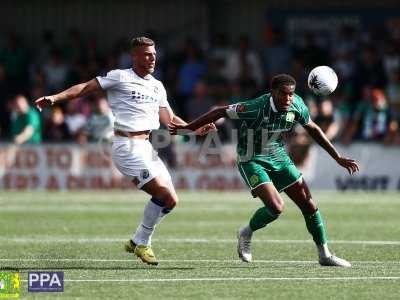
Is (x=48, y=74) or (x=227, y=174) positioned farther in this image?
(x=48, y=74)

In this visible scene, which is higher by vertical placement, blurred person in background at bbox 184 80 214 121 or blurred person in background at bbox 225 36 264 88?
blurred person in background at bbox 225 36 264 88

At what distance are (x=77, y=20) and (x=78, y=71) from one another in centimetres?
387

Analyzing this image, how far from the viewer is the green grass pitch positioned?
1042cm

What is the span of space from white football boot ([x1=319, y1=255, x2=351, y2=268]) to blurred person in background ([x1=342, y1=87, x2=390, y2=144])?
1257cm

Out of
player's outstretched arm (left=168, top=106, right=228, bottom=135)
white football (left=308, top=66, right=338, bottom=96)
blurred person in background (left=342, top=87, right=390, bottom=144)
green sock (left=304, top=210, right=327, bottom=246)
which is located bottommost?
blurred person in background (left=342, top=87, right=390, bottom=144)

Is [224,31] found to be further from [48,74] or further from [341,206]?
[341,206]

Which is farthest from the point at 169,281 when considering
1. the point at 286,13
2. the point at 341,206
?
the point at 286,13

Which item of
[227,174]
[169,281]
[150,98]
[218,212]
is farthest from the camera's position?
[227,174]

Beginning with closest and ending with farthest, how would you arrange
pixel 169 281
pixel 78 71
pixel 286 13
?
pixel 169 281 < pixel 78 71 < pixel 286 13

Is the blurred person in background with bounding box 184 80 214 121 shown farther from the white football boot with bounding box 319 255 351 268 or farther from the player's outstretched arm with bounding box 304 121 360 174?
the white football boot with bounding box 319 255 351 268

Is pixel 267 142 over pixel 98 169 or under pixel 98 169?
over

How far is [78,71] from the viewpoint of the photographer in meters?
28.1
